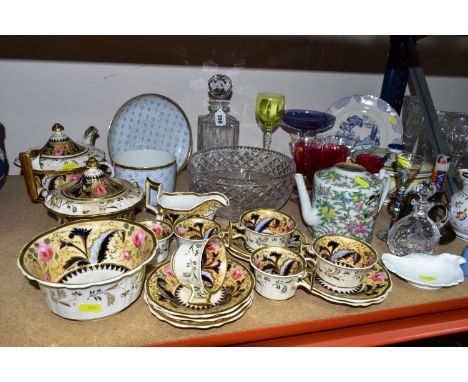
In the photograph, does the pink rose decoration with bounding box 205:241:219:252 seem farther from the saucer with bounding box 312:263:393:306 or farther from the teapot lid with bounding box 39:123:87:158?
the teapot lid with bounding box 39:123:87:158

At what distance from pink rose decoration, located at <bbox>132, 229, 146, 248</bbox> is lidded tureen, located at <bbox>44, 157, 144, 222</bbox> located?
2.4 inches

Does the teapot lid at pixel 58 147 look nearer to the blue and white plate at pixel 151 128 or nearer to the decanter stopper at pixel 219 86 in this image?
the blue and white plate at pixel 151 128

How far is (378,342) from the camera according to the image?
0.72m

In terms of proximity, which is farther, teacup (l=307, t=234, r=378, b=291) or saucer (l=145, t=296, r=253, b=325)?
teacup (l=307, t=234, r=378, b=291)

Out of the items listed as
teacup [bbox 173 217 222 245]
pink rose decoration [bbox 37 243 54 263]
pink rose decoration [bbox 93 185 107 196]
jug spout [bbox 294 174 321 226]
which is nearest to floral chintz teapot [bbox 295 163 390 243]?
jug spout [bbox 294 174 321 226]

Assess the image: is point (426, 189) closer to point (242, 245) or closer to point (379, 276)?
point (379, 276)

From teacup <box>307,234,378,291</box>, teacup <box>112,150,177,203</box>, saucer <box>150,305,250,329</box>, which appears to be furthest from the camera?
teacup <box>112,150,177,203</box>

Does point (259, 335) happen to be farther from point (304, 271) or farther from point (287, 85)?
point (287, 85)


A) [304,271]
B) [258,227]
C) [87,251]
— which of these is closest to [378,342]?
[304,271]

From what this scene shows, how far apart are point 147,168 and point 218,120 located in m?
0.35

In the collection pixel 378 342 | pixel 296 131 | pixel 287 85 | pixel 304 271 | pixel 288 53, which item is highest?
pixel 288 53

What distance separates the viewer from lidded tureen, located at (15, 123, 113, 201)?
0.90 m
